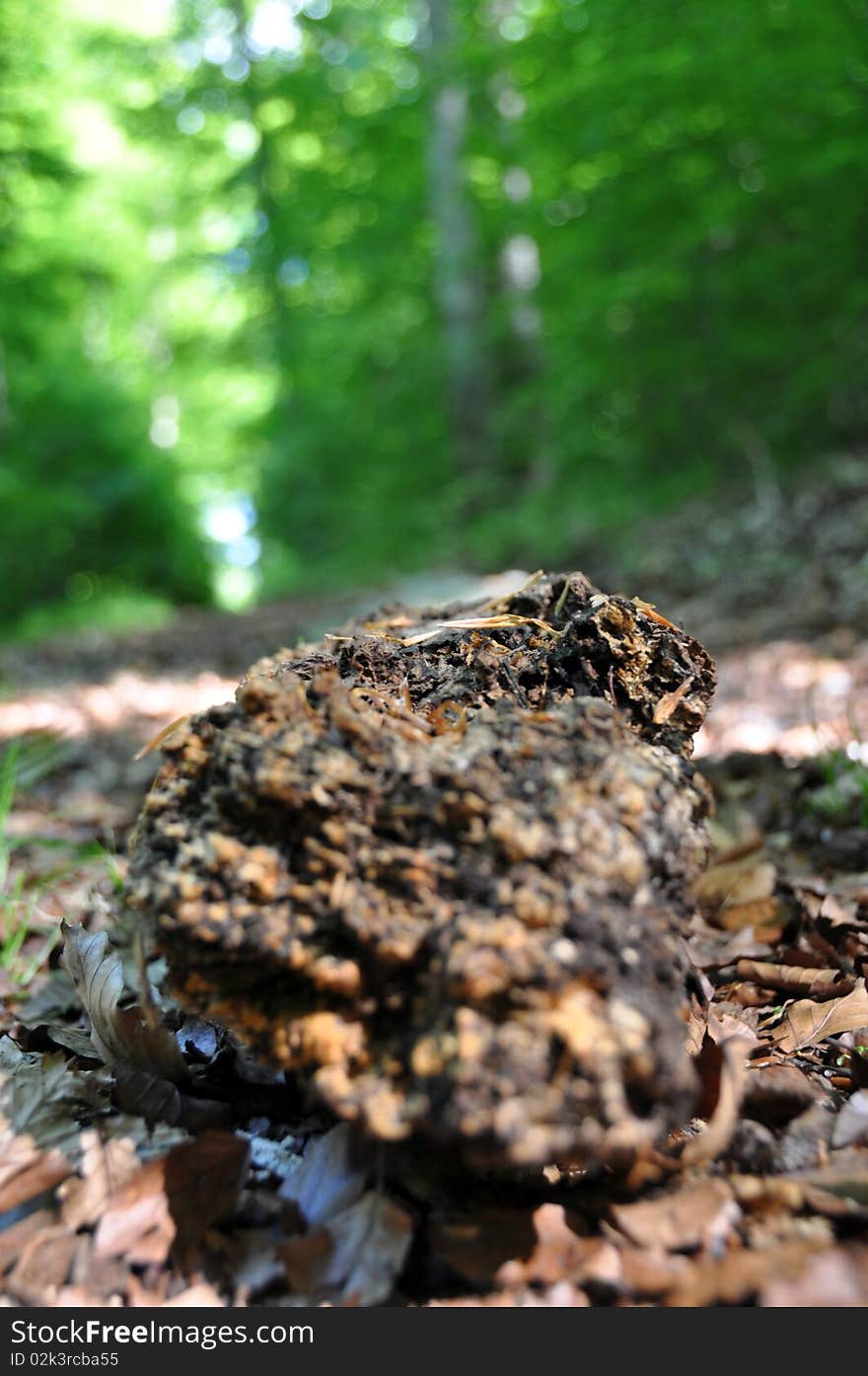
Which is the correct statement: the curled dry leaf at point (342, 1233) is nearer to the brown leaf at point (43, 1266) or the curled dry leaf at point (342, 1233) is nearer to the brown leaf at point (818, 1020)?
the brown leaf at point (43, 1266)

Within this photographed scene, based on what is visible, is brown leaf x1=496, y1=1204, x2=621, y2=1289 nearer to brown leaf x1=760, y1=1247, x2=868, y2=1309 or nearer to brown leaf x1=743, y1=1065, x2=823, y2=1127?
brown leaf x1=760, y1=1247, x2=868, y2=1309

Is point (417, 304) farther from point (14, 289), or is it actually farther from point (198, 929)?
point (198, 929)

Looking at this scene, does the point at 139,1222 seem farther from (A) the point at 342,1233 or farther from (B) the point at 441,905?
(B) the point at 441,905

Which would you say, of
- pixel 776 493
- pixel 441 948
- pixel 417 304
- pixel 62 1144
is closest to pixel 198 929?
pixel 441 948

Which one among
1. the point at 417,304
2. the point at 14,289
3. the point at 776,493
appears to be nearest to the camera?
the point at 776,493

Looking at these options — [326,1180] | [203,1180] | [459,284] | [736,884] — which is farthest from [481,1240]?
[459,284]

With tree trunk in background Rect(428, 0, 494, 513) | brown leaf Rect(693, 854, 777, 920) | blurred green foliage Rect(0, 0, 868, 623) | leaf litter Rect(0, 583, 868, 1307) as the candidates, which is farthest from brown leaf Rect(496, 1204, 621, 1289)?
tree trunk in background Rect(428, 0, 494, 513)

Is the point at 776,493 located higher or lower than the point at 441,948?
higher
